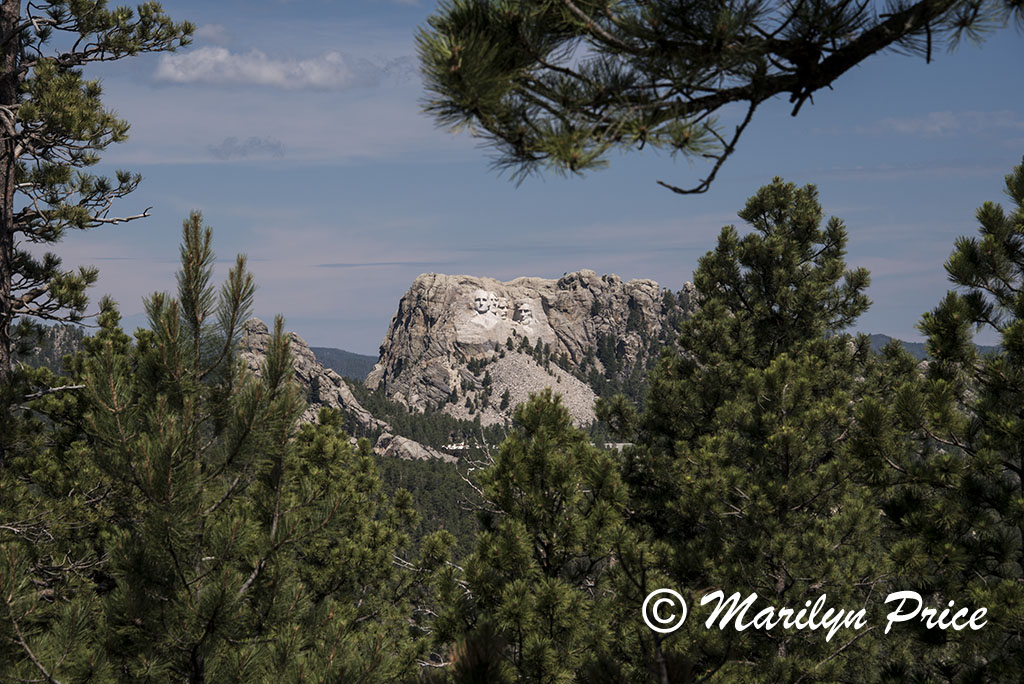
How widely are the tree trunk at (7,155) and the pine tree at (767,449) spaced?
10118 mm

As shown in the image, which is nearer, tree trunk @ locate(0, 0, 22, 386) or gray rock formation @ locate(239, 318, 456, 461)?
tree trunk @ locate(0, 0, 22, 386)

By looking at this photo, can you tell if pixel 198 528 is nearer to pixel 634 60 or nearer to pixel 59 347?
pixel 634 60

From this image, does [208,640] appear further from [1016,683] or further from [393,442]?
[393,442]

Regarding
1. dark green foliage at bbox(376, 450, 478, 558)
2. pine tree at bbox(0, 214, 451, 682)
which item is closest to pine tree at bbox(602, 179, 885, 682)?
pine tree at bbox(0, 214, 451, 682)

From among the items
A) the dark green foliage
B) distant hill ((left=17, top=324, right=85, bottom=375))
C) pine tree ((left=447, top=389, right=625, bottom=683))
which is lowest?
the dark green foliage

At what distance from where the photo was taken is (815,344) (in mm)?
14180

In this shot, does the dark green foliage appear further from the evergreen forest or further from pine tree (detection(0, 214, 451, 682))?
pine tree (detection(0, 214, 451, 682))

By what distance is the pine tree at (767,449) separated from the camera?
1096cm

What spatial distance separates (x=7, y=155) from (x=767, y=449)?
1207cm

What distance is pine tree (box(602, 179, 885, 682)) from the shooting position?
1096cm

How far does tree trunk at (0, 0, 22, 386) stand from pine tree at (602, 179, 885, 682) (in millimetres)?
10118

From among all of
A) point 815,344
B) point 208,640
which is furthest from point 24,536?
point 815,344

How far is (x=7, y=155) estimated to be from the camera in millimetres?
10852

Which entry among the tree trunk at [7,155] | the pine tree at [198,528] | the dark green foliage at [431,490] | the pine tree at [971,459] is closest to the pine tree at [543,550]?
the pine tree at [198,528]
